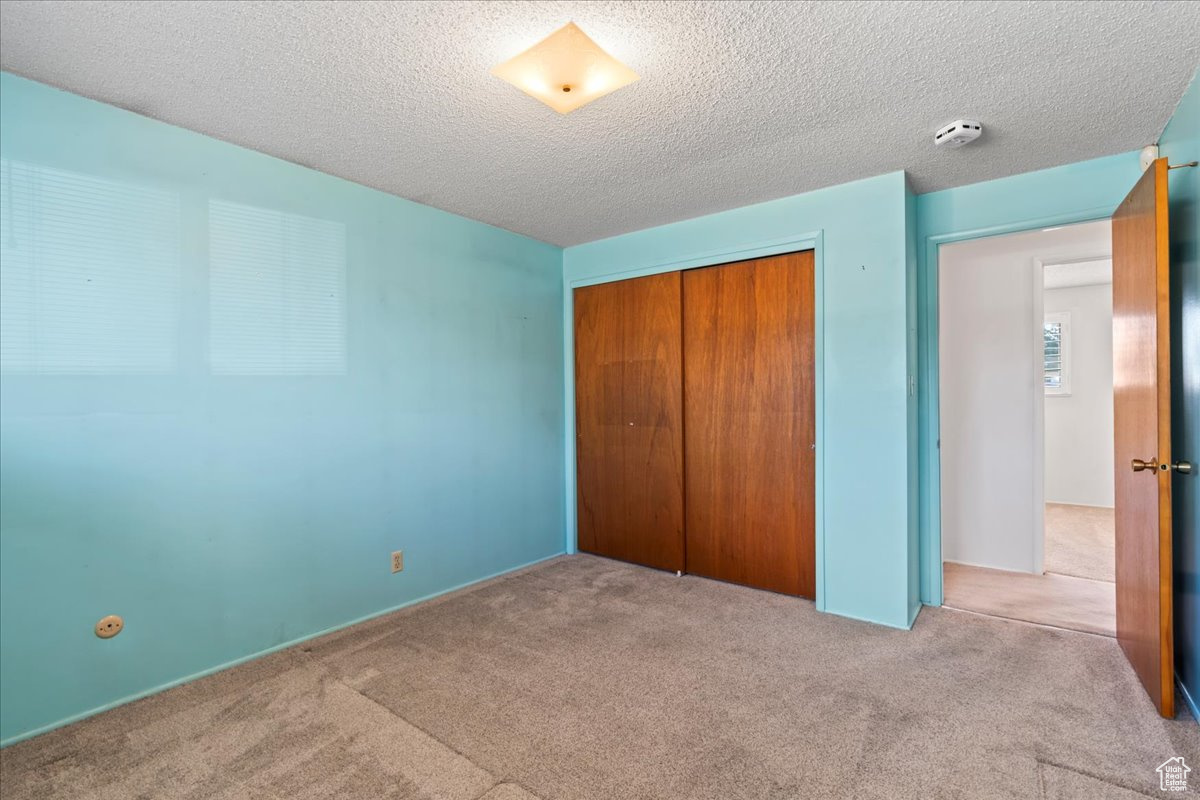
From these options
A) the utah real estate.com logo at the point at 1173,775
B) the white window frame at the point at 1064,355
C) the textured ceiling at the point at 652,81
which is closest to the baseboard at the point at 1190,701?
the utah real estate.com logo at the point at 1173,775

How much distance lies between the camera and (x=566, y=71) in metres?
1.78

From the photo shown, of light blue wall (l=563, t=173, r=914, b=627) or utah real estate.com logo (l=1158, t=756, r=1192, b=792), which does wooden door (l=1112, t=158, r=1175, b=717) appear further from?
light blue wall (l=563, t=173, r=914, b=627)

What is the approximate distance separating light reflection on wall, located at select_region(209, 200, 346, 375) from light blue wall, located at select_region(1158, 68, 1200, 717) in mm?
3552

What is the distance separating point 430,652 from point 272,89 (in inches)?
94.5

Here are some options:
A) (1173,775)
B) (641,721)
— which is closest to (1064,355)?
(1173,775)

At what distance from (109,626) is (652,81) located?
288cm

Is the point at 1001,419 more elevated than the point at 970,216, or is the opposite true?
the point at 970,216

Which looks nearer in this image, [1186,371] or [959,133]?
[1186,371]

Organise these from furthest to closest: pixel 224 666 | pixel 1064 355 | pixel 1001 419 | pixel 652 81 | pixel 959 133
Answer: pixel 1064 355 < pixel 1001 419 < pixel 224 666 < pixel 959 133 < pixel 652 81

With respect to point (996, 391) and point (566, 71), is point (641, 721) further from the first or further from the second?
point (996, 391)

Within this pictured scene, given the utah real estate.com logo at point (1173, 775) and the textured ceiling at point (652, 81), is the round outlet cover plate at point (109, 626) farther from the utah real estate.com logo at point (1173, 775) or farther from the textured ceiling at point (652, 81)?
the utah real estate.com logo at point (1173, 775)

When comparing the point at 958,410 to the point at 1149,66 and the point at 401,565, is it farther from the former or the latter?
the point at 401,565

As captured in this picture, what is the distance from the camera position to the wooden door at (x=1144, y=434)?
1.89m

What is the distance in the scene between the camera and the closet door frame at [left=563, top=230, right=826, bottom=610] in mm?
3023
